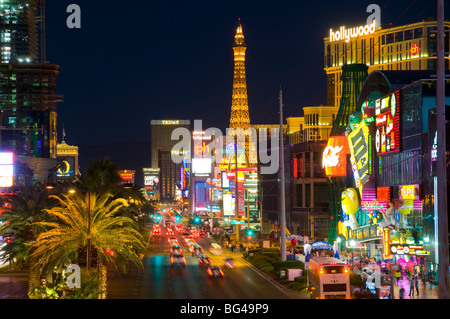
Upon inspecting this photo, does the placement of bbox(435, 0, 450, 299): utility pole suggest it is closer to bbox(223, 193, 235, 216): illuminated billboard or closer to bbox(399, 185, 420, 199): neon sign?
bbox(399, 185, 420, 199): neon sign

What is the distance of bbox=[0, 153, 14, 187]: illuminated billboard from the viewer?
119875 mm

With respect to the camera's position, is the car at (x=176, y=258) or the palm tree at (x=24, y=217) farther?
the car at (x=176, y=258)

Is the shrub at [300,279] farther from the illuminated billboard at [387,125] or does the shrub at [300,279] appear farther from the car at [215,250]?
the car at [215,250]

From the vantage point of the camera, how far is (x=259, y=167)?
166375 mm

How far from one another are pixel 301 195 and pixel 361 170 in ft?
172

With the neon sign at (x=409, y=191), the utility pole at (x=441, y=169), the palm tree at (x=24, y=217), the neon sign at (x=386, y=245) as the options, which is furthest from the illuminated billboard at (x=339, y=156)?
the utility pole at (x=441, y=169)

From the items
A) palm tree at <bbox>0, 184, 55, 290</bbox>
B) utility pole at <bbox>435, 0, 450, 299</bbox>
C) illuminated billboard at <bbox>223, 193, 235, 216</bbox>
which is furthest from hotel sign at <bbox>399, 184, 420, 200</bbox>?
illuminated billboard at <bbox>223, 193, 235, 216</bbox>

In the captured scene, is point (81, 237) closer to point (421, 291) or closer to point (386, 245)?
point (421, 291)

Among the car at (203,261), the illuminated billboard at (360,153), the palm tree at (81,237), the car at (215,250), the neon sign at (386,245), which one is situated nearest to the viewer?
the palm tree at (81,237)

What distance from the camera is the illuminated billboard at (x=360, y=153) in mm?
81688

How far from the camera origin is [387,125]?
74500mm

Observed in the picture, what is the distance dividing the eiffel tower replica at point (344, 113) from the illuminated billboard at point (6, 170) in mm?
50751

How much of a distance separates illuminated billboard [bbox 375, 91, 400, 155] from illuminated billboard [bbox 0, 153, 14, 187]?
64032 mm
